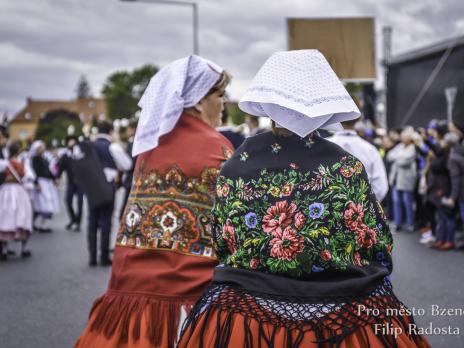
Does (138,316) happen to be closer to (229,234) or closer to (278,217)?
(229,234)

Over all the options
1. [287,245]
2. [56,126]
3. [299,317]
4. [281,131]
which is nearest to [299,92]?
[281,131]

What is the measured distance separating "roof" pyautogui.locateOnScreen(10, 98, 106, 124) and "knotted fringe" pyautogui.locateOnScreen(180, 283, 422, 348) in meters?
118

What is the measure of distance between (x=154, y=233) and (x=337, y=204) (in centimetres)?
118

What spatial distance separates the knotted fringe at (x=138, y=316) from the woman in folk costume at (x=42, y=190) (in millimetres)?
10363

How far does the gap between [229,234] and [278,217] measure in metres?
0.22

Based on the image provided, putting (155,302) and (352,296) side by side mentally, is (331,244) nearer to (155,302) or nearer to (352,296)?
(352,296)

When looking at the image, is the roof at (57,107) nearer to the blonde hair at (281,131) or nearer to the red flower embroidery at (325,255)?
the blonde hair at (281,131)

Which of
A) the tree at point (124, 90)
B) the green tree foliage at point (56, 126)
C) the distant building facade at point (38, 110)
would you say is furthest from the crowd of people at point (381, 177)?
the distant building facade at point (38, 110)

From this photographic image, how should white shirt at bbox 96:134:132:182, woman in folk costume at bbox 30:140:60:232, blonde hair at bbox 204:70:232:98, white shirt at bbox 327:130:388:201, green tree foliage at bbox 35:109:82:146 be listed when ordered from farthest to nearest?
green tree foliage at bbox 35:109:82:146
woman in folk costume at bbox 30:140:60:232
white shirt at bbox 96:134:132:182
white shirt at bbox 327:130:388:201
blonde hair at bbox 204:70:232:98

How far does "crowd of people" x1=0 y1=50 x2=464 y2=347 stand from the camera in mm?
2176

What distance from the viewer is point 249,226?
2.28 metres

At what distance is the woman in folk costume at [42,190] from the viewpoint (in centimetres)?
1299

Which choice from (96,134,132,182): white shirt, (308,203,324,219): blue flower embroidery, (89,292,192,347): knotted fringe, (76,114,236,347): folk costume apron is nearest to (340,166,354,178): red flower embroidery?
(308,203,324,219): blue flower embroidery

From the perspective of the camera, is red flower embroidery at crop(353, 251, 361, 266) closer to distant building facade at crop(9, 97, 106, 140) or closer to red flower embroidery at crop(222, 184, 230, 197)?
red flower embroidery at crop(222, 184, 230, 197)
